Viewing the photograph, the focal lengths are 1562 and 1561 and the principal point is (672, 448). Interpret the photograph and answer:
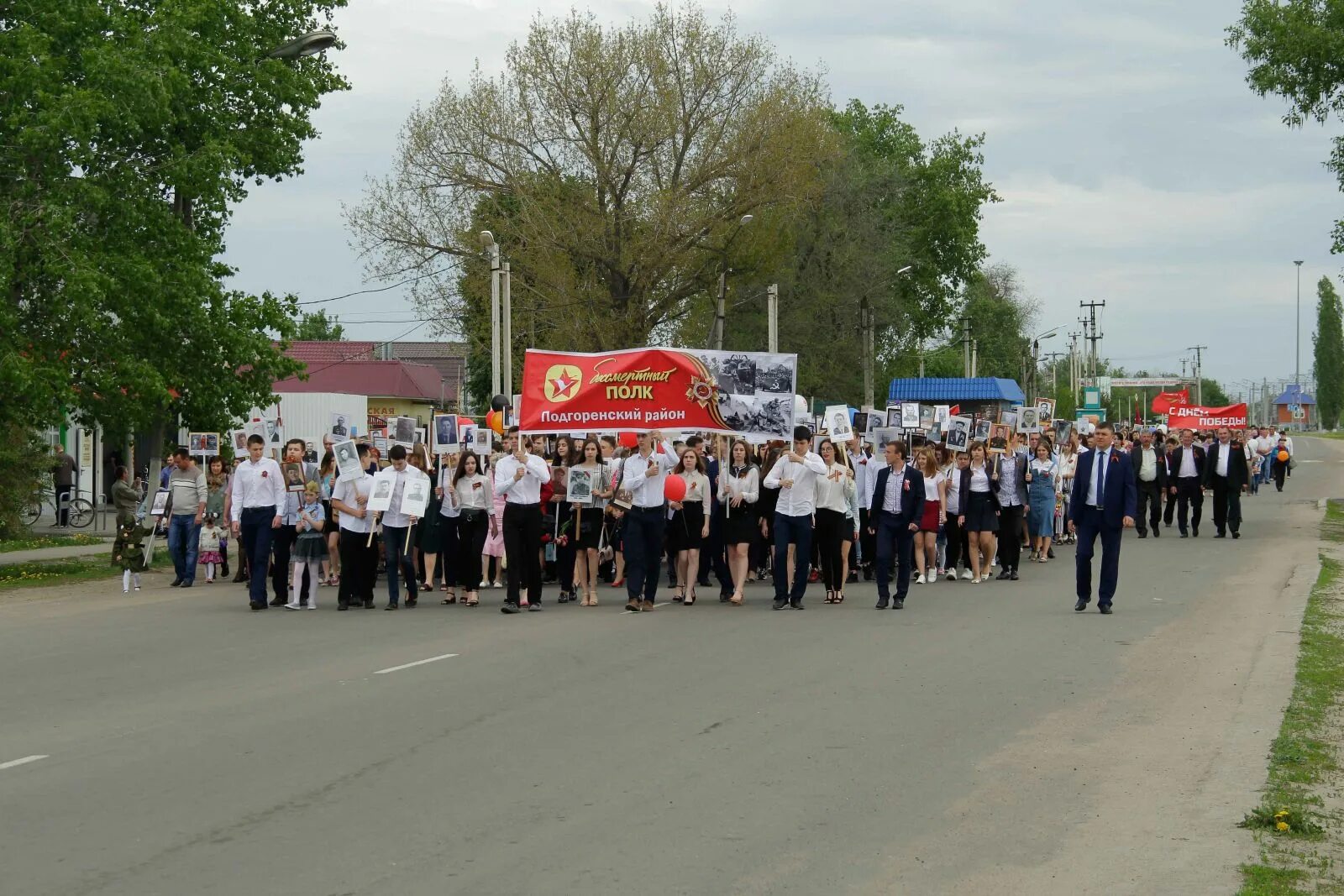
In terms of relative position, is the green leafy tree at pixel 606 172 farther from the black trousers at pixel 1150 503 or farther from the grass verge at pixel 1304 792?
the grass verge at pixel 1304 792

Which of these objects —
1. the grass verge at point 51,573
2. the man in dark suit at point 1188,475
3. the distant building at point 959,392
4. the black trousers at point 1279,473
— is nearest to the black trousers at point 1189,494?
the man in dark suit at point 1188,475

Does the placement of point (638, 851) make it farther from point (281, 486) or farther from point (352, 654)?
point (281, 486)

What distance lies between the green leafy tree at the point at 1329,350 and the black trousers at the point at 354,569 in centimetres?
→ 16173

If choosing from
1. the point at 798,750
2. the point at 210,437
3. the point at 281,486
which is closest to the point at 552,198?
the point at 210,437

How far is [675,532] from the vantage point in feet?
61.4

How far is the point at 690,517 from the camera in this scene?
58.8 ft

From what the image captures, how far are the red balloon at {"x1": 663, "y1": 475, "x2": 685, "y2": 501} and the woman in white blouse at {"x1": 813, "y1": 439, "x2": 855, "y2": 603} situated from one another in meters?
1.69

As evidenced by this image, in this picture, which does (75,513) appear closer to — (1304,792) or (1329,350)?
(1304,792)

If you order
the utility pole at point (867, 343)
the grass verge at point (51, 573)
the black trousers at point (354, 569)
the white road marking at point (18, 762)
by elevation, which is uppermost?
the utility pole at point (867, 343)

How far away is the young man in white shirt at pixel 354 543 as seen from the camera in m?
17.9

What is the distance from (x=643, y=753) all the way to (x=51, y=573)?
17764mm

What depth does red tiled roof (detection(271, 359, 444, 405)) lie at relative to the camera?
221 ft

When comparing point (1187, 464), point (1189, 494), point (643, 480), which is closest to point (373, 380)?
point (1189, 494)

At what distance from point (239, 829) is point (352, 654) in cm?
652
